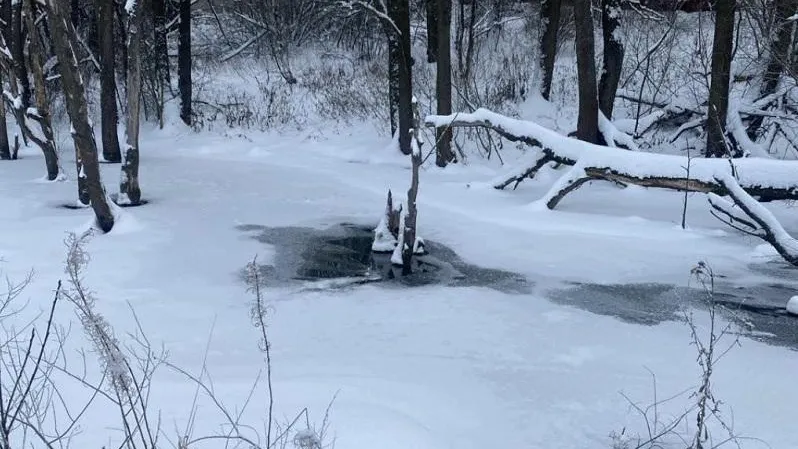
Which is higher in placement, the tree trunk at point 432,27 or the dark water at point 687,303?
the tree trunk at point 432,27

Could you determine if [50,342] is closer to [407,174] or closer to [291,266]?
[291,266]

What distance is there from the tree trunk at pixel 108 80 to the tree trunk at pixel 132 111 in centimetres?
348

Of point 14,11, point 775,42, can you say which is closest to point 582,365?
point 775,42

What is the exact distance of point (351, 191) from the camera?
13414 mm

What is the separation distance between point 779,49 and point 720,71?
1.25m

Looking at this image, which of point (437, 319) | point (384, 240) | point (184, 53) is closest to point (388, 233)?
point (384, 240)

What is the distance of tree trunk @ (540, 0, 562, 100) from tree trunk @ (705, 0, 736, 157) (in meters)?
5.24

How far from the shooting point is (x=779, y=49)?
42.8ft

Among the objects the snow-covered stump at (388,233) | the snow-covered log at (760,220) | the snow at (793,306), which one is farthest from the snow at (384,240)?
the snow at (793,306)

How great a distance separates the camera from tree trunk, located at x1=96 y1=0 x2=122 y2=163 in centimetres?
1466

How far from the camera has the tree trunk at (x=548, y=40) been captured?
58.3 feet

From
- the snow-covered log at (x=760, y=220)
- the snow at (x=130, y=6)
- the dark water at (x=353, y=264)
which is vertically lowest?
the dark water at (x=353, y=264)

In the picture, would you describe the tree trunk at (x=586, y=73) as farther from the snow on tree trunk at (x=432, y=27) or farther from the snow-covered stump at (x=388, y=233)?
the snow on tree trunk at (x=432, y=27)

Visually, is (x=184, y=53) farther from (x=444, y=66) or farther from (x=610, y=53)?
(x=610, y=53)
